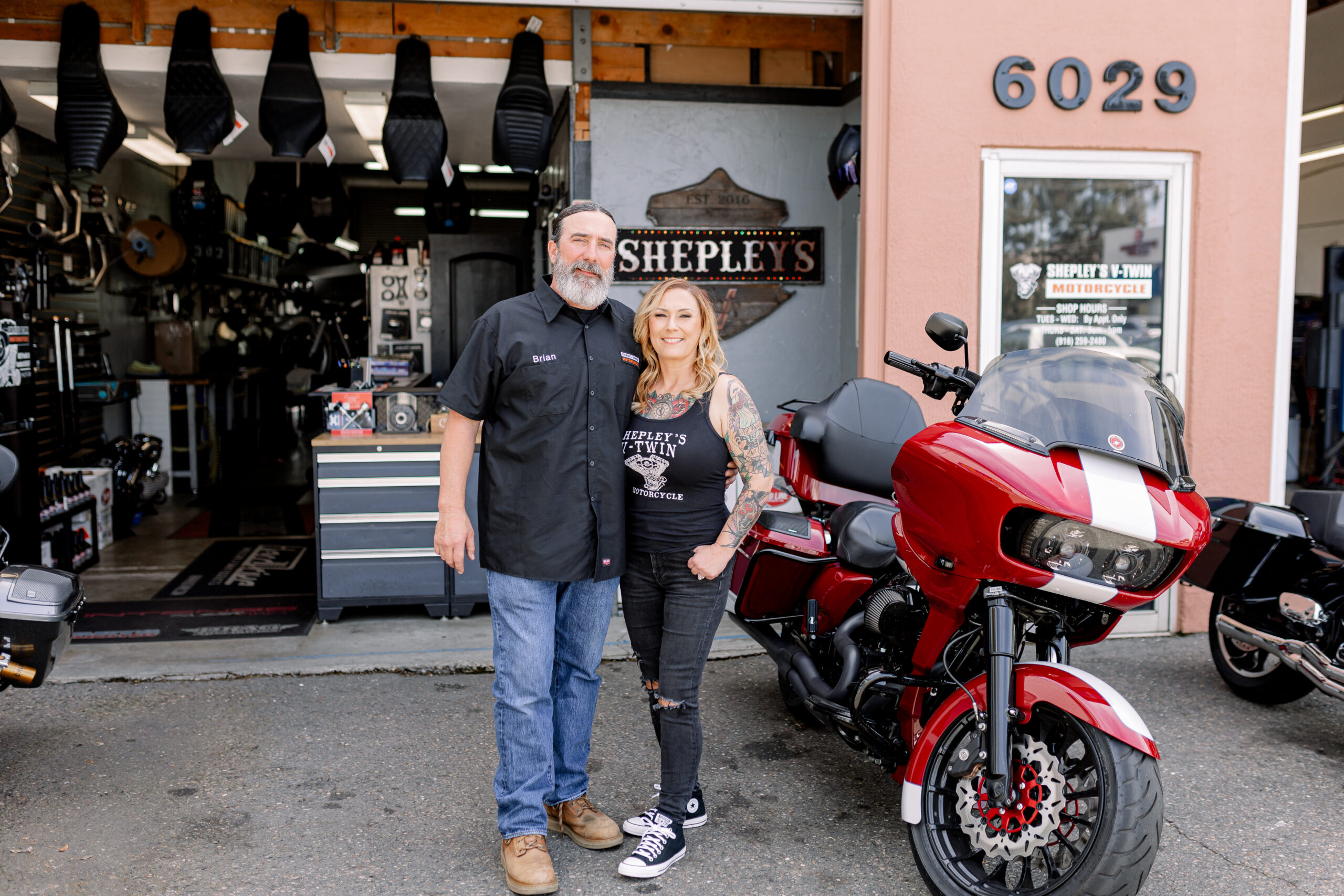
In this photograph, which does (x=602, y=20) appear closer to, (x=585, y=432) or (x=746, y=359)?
(x=746, y=359)

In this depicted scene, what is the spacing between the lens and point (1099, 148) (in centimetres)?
478

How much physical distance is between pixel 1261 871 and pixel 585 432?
2186mm

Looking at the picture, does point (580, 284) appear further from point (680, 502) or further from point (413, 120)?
point (413, 120)

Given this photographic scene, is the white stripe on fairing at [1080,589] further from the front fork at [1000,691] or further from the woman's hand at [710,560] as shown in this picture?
the woman's hand at [710,560]

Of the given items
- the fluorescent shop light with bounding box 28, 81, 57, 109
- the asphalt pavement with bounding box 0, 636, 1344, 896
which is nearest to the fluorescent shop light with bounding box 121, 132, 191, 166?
the fluorescent shop light with bounding box 28, 81, 57, 109

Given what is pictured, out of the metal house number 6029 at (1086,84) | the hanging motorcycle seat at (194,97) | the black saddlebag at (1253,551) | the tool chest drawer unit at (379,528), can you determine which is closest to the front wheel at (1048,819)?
the black saddlebag at (1253,551)

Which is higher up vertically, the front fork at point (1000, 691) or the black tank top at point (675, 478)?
the black tank top at point (675, 478)

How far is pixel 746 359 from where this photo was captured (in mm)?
5793

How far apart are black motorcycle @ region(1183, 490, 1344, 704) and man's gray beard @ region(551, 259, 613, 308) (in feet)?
7.79

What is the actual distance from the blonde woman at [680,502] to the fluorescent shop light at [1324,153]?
8.43 m

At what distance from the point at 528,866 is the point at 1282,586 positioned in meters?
2.79

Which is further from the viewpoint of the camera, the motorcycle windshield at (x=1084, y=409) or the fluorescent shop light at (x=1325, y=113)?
the fluorescent shop light at (x=1325, y=113)

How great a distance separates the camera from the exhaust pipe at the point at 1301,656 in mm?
3386

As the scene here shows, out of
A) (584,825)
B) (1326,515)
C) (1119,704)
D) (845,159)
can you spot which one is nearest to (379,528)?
(584,825)
